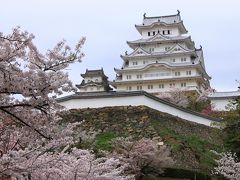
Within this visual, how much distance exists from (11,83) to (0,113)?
0.90m

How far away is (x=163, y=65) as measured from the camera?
48375mm

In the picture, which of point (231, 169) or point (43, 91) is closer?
point (43, 91)

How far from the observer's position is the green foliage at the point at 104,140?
19375mm

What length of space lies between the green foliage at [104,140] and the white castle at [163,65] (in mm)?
25776

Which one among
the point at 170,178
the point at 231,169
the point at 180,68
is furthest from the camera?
the point at 180,68

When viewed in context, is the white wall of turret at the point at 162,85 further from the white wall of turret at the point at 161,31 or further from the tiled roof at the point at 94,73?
the white wall of turret at the point at 161,31

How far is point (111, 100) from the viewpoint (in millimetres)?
23344

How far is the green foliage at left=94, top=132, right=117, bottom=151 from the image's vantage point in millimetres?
19375

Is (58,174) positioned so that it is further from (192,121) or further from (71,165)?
(192,121)

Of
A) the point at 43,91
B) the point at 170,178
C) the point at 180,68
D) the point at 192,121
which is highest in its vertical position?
A: the point at 180,68

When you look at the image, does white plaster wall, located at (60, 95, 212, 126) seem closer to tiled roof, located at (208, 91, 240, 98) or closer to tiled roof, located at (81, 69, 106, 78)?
tiled roof, located at (208, 91, 240, 98)

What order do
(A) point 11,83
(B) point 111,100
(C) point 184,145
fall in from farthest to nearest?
(B) point 111,100, (C) point 184,145, (A) point 11,83

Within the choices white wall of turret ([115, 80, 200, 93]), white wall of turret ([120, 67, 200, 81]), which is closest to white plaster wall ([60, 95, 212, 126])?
white wall of turret ([115, 80, 200, 93])

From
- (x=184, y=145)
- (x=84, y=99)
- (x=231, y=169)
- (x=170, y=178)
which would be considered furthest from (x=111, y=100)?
(x=231, y=169)
